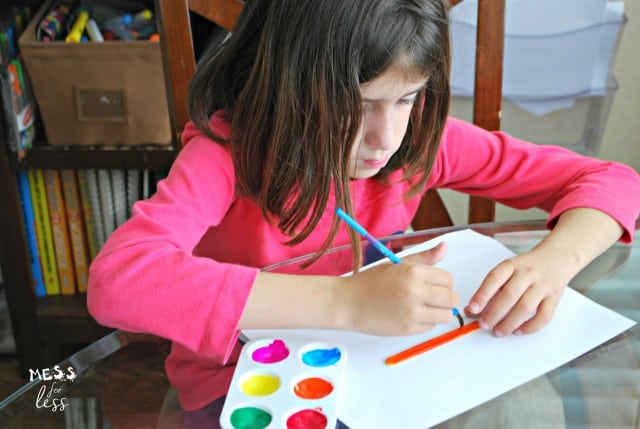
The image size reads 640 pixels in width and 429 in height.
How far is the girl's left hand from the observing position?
733mm

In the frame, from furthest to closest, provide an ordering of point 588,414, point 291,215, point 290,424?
point 291,215 → point 588,414 → point 290,424

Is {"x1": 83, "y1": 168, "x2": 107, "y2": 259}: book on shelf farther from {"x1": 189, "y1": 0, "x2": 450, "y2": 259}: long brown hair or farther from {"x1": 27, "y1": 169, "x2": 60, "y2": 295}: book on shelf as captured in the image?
{"x1": 189, "y1": 0, "x2": 450, "y2": 259}: long brown hair

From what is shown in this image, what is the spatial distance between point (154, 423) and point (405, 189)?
0.49m

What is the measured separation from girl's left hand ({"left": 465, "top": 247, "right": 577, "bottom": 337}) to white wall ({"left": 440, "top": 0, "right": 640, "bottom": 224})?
832mm

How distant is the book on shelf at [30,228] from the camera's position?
141 centimetres

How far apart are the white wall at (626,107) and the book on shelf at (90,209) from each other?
2.45 ft

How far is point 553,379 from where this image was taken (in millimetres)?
690

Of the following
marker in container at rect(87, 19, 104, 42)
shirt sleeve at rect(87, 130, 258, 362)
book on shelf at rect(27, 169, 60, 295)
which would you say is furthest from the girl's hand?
book on shelf at rect(27, 169, 60, 295)

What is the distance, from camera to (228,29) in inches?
39.9

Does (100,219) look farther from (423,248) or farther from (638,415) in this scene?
(638,415)

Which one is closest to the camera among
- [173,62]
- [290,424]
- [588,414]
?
[290,424]

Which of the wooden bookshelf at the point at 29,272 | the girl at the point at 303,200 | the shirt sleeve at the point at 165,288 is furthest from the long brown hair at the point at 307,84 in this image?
the wooden bookshelf at the point at 29,272

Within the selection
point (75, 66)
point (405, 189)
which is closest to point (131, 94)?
point (75, 66)

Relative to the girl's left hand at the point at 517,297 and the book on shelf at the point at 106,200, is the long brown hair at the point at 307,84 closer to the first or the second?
the girl's left hand at the point at 517,297
